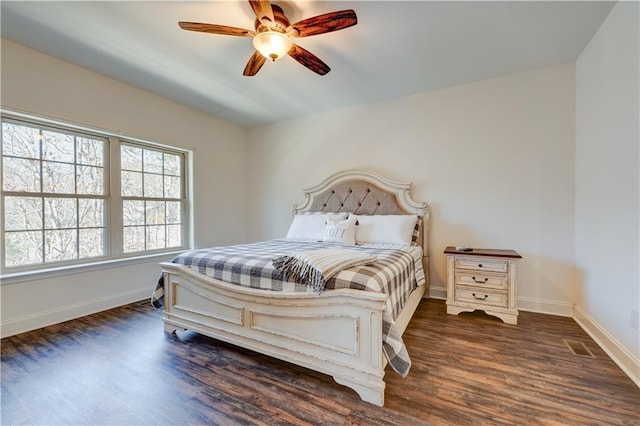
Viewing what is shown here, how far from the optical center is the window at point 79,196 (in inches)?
102

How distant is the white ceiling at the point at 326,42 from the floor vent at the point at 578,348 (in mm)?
2565

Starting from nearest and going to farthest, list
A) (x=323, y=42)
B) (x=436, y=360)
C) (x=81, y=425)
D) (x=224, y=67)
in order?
(x=81, y=425) → (x=436, y=360) → (x=323, y=42) → (x=224, y=67)

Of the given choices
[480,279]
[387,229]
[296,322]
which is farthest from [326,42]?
[480,279]

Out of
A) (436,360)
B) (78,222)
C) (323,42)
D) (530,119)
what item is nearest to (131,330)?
(78,222)

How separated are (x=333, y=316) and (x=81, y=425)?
4.64ft

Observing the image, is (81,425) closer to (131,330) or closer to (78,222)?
(131,330)

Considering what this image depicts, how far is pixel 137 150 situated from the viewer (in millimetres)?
3500

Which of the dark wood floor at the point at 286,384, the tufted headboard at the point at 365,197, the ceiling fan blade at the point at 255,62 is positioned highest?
the ceiling fan blade at the point at 255,62

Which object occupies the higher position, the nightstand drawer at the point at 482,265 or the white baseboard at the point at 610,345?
the nightstand drawer at the point at 482,265

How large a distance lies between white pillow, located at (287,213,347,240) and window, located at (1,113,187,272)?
72.0 inches

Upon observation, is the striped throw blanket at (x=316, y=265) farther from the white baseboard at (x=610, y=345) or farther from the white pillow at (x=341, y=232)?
the white baseboard at (x=610, y=345)

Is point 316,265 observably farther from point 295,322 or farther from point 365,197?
point 365,197

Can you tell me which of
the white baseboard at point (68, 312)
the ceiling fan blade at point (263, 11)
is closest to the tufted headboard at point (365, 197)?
the ceiling fan blade at point (263, 11)

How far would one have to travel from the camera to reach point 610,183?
83.7 inches
